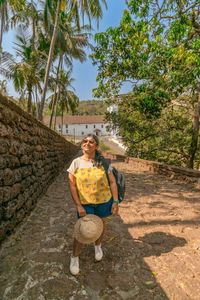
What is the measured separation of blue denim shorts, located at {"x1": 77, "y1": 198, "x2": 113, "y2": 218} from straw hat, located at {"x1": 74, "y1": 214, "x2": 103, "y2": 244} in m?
0.14

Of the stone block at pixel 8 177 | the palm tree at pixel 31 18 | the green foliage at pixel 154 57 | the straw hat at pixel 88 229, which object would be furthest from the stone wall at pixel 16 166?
the palm tree at pixel 31 18

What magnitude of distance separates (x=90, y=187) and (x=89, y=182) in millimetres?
59

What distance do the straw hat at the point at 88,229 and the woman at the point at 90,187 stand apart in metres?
0.11

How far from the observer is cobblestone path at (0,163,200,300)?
7.57ft

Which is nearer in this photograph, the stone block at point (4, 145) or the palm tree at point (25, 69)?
the stone block at point (4, 145)

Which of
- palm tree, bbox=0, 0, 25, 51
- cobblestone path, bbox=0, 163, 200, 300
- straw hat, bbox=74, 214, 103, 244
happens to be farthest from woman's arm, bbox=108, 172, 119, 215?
palm tree, bbox=0, 0, 25, 51

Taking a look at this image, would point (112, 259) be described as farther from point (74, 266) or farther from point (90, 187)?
point (90, 187)

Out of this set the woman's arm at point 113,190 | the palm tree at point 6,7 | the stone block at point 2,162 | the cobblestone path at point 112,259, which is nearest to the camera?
the cobblestone path at point 112,259

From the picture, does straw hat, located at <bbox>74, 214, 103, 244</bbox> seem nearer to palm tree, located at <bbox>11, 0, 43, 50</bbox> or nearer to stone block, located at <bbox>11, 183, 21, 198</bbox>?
stone block, located at <bbox>11, 183, 21, 198</bbox>

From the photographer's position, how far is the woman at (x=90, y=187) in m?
2.65

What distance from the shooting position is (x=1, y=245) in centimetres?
302

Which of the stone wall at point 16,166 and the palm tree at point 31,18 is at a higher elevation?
the palm tree at point 31,18

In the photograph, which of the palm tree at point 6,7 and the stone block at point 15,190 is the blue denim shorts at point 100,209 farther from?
the palm tree at point 6,7

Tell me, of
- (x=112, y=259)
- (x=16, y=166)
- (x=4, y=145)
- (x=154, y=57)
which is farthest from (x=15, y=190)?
(x=154, y=57)
